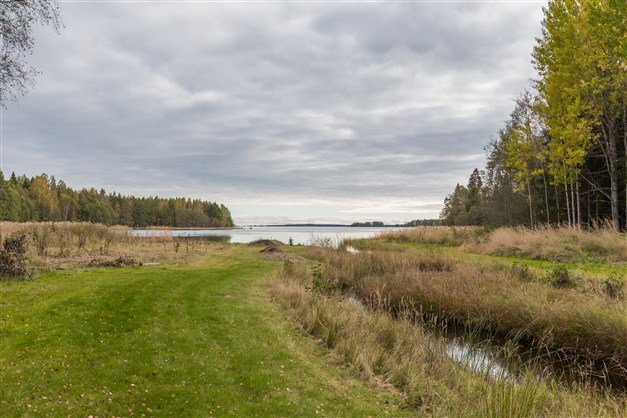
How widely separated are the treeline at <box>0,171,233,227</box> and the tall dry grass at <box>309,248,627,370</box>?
71.4 m

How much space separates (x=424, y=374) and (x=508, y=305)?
483cm

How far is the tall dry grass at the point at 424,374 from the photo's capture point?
213 inches

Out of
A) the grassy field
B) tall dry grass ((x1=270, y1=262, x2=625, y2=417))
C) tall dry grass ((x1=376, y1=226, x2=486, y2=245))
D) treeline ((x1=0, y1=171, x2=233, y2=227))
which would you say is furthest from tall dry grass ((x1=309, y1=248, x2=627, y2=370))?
treeline ((x1=0, y1=171, x2=233, y2=227))

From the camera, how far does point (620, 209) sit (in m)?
26.6

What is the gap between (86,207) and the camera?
10788 centimetres

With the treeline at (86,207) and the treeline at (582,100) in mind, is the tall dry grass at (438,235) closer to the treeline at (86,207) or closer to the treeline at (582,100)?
the treeline at (582,100)

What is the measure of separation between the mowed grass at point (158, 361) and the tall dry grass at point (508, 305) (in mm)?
3858

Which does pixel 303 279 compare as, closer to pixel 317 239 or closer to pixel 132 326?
pixel 132 326

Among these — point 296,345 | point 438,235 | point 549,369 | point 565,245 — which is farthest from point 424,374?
point 438,235

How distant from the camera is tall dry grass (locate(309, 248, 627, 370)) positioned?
8480mm

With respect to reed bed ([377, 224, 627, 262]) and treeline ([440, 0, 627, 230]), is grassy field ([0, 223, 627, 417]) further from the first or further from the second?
treeline ([440, 0, 627, 230])

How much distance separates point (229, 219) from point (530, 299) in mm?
187543

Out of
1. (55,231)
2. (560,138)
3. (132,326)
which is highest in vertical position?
(560,138)

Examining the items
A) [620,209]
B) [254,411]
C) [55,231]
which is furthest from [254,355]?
[620,209]
